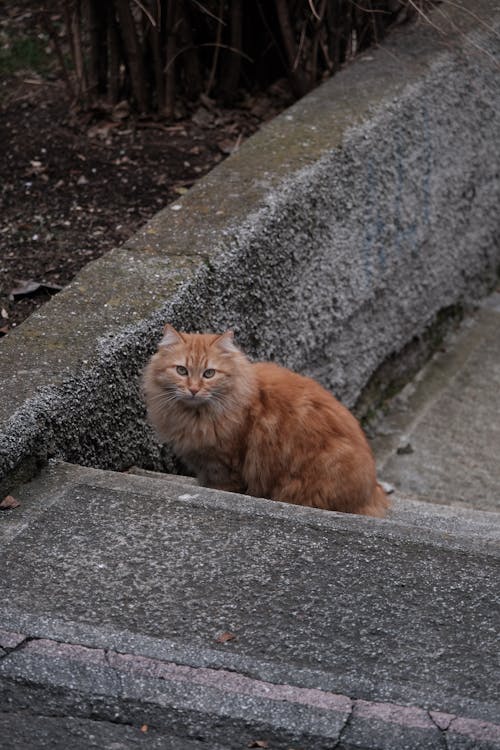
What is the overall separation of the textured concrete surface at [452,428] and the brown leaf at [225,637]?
265 cm

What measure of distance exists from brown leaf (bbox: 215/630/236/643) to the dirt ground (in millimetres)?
2045

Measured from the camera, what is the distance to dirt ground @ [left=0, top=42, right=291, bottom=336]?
4625 mm

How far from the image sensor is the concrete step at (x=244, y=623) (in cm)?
228

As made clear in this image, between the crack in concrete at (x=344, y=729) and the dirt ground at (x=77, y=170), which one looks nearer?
the crack in concrete at (x=344, y=729)

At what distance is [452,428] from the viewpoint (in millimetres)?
5602

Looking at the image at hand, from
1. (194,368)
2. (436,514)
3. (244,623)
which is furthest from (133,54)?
(244,623)

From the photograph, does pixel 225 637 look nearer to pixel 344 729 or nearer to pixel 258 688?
pixel 258 688

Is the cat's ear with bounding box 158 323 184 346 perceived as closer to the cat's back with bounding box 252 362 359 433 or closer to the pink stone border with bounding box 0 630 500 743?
the cat's back with bounding box 252 362 359 433

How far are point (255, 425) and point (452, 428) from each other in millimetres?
2234

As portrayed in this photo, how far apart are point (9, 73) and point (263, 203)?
103 inches

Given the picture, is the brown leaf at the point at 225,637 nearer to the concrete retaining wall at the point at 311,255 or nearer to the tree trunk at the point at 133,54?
the concrete retaining wall at the point at 311,255

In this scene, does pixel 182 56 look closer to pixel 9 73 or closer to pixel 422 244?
pixel 9 73

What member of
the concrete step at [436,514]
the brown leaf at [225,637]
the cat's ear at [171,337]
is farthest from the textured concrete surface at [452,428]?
the brown leaf at [225,637]

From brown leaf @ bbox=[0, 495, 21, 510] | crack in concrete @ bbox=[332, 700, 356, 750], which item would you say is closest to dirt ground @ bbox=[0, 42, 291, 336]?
brown leaf @ bbox=[0, 495, 21, 510]
